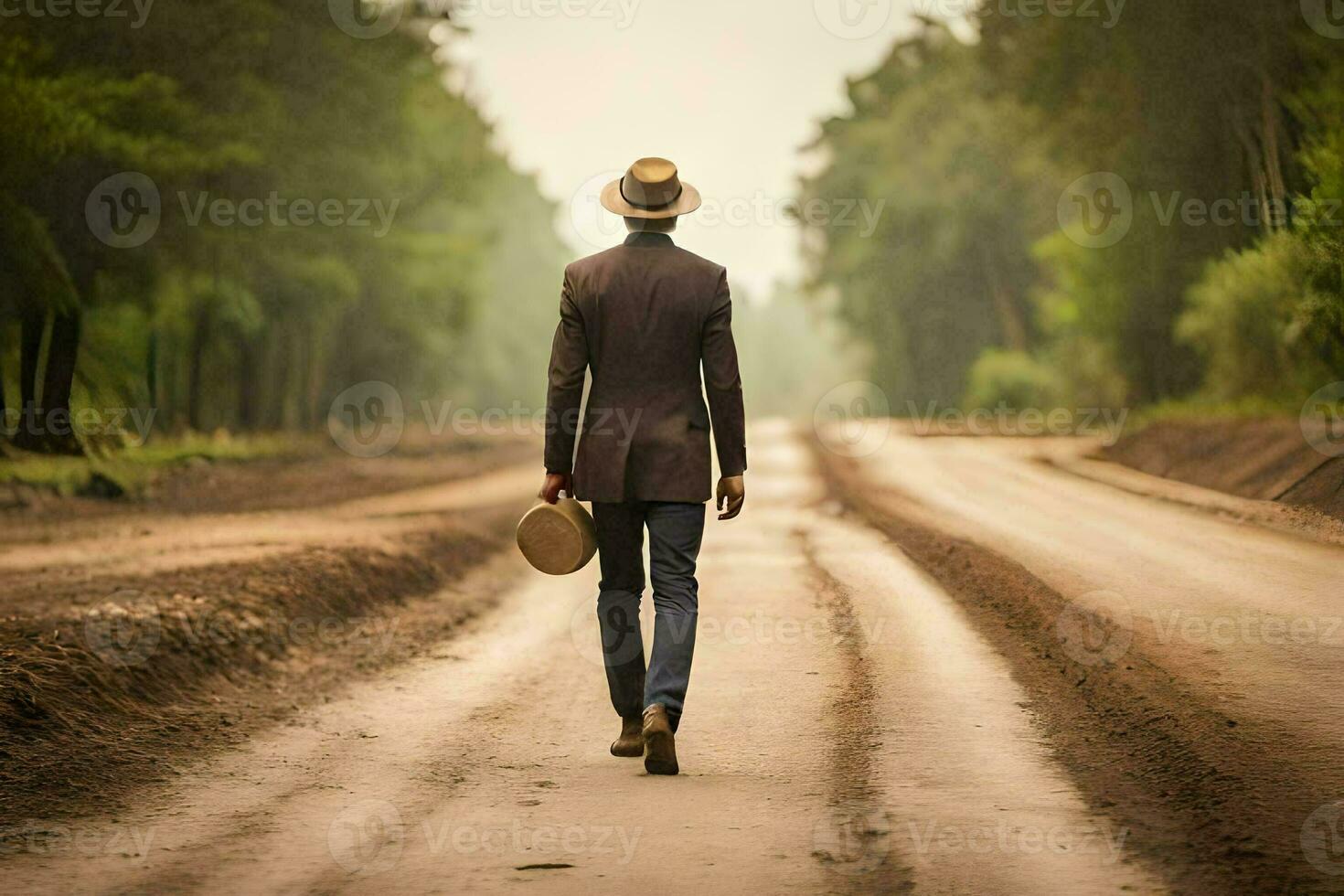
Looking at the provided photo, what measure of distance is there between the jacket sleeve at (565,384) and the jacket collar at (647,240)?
0.34 m

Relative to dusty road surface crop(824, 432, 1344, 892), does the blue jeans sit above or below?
above

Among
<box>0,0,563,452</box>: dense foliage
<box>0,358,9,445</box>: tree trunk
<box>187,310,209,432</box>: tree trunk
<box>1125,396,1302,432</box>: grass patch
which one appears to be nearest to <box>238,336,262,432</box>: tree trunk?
<box>0,0,563,452</box>: dense foliage

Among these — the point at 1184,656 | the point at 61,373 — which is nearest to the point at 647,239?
the point at 1184,656

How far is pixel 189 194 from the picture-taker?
75.3ft

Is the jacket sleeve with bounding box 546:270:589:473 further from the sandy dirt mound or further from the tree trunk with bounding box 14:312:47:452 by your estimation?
the tree trunk with bounding box 14:312:47:452

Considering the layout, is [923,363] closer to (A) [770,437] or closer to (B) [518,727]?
(A) [770,437]

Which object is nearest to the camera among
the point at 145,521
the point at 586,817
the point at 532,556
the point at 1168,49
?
the point at 586,817

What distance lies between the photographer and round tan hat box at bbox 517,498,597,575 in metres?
6.20

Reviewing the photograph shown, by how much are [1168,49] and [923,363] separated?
103ft

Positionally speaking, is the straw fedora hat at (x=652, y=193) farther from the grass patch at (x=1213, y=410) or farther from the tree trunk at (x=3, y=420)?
the tree trunk at (x=3, y=420)

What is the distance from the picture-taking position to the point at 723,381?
6133 millimetres

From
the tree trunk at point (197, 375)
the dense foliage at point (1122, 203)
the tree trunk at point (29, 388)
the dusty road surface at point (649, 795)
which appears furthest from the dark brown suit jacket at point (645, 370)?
the tree trunk at point (197, 375)

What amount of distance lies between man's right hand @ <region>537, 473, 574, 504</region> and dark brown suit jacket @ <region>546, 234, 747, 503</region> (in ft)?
0.26

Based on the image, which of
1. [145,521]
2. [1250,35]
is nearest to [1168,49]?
[1250,35]
